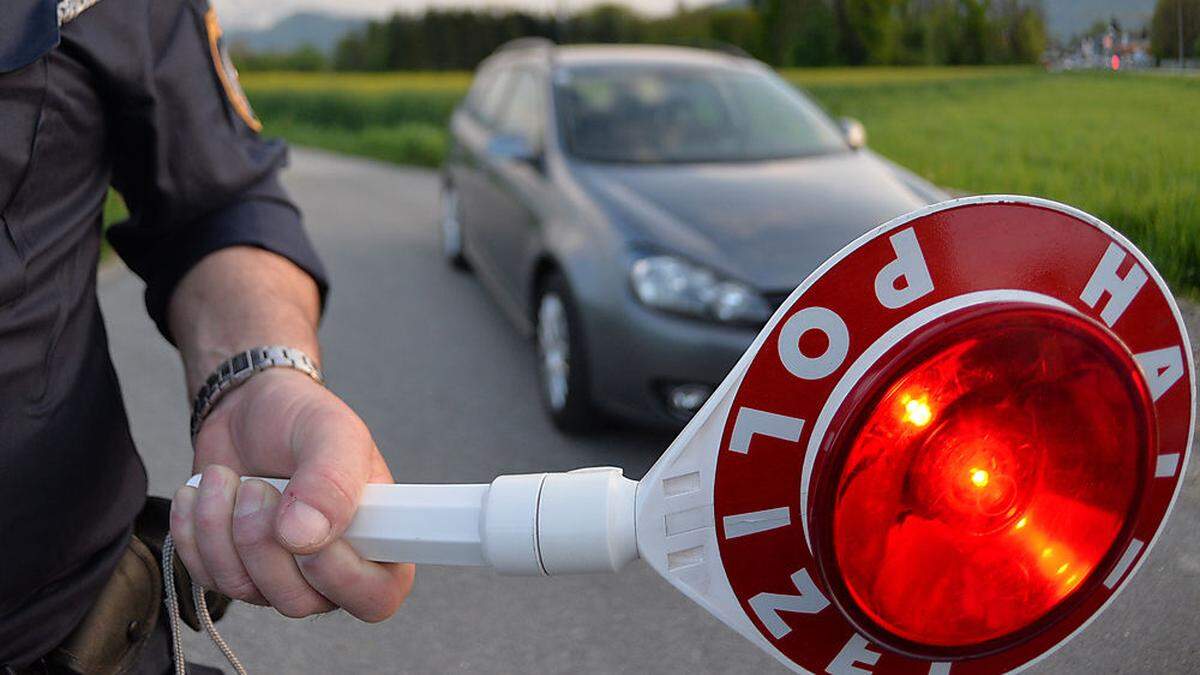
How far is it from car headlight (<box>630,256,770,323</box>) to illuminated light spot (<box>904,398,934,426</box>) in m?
3.13

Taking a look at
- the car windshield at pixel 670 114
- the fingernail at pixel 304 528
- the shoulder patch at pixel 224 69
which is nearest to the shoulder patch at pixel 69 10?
the shoulder patch at pixel 224 69

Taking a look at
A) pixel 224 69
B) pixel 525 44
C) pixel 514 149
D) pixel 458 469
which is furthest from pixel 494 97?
pixel 224 69

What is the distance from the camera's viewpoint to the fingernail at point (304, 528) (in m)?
0.70

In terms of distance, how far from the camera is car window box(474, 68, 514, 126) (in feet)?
22.4

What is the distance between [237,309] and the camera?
127cm

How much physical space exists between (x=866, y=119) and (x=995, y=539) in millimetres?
617

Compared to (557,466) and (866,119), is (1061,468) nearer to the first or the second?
(866,119)

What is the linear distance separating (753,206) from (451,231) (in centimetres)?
493

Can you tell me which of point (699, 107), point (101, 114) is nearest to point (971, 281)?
point (101, 114)

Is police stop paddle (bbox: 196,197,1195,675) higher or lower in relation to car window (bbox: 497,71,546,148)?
higher

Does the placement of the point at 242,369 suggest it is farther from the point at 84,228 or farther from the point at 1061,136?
the point at 1061,136

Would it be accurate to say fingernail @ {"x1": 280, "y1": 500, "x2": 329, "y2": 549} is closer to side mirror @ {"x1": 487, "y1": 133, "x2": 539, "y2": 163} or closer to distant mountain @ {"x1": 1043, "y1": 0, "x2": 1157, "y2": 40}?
distant mountain @ {"x1": 1043, "y1": 0, "x2": 1157, "y2": 40}

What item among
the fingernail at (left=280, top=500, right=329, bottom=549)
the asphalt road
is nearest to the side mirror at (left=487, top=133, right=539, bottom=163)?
the asphalt road

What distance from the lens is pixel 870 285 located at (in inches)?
22.8
